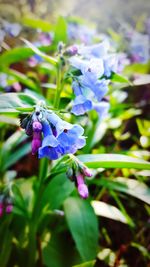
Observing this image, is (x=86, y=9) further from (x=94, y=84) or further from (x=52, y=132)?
(x=52, y=132)

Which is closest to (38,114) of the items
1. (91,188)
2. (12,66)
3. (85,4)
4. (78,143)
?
(78,143)

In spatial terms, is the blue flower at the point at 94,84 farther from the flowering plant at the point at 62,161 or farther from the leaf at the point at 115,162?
the leaf at the point at 115,162

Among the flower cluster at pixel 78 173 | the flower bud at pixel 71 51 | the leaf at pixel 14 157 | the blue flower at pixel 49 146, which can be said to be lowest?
the leaf at pixel 14 157

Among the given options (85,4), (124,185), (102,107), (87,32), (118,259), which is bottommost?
(118,259)

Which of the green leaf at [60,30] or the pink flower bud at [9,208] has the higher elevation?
the green leaf at [60,30]

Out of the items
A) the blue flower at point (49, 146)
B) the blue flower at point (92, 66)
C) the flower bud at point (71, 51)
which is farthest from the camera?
the flower bud at point (71, 51)

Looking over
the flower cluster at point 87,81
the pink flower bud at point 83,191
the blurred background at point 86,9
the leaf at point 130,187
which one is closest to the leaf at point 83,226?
the leaf at point 130,187

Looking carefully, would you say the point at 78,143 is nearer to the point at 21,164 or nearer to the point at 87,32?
the point at 21,164
